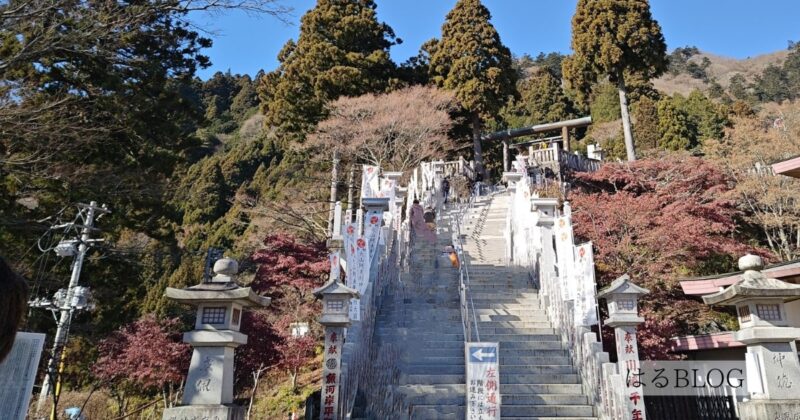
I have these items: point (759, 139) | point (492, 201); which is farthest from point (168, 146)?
point (759, 139)

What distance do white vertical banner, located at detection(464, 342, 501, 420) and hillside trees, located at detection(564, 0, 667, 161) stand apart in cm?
1985

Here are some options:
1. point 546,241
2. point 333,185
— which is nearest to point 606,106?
point 333,185

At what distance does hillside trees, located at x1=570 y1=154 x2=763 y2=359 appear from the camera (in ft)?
38.5

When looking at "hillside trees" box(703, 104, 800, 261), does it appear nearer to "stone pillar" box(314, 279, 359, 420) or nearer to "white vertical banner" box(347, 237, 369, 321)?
"white vertical banner" box(347, 237, 369, 321)

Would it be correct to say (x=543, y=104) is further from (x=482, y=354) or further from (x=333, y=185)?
(x=482, y=354)

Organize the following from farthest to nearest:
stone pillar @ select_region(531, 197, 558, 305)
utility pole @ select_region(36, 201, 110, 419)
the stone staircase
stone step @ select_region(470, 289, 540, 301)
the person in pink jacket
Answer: the person in pink jacket
stone step @ select_region(470, 289, 540, 301)
stone pillar @ select_region(531, 197, 558, 305)
utility pole @ select_region(36, 201, 110, 419)
the stone staircase

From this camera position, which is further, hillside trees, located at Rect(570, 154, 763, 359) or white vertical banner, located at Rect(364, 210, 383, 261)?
hillside trees, located at Rect(570, 154, 763, 359)

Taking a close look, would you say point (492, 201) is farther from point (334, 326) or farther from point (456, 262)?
point (334, 326)

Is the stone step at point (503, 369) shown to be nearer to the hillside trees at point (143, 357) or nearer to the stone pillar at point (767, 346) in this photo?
the stone pillar at point (767, 346)

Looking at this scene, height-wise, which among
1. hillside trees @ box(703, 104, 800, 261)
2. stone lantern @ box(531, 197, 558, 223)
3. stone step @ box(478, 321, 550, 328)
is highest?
hillside trees @ box(703, 104, 800, 261)

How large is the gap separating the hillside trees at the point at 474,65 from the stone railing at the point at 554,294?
41.0 feet

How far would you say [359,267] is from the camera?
9773 millimetres

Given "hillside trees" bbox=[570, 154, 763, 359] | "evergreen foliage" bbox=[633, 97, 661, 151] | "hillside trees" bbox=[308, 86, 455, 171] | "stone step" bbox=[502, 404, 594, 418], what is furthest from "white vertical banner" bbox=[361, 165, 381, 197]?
"evergreen foliage" bbox=[633, 97, 661, 151]

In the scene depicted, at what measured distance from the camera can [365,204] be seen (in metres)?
11.7
